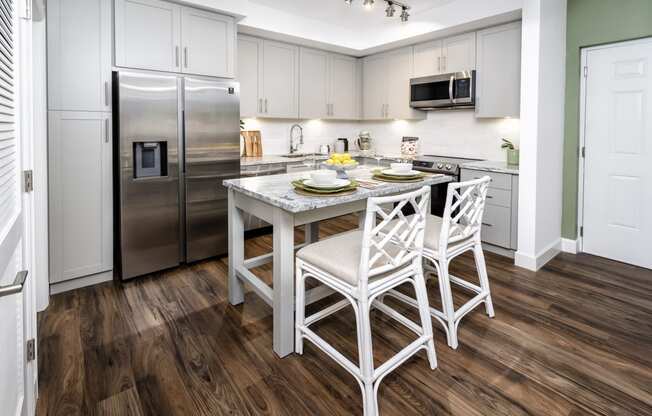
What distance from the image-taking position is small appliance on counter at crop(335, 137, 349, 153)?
5.64 metres

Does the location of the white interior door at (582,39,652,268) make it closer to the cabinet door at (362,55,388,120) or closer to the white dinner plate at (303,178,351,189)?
the cabinet door at (362,55,388,120)

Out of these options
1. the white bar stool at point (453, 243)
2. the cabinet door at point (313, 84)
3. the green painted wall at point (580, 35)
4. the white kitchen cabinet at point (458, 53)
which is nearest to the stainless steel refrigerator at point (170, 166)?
the cabinet door at point (313, 84)

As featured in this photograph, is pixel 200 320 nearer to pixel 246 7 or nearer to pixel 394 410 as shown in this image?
pixel 394 410

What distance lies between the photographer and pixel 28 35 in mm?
1673

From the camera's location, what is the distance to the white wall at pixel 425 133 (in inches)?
174

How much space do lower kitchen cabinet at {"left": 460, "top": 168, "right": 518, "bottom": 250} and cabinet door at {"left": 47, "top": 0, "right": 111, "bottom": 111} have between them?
344cm

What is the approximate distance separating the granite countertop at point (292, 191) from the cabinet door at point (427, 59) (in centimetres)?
238

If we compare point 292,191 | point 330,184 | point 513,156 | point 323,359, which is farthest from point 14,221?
point 513,156

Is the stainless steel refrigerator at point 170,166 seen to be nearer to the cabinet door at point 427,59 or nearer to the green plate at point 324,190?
Answer: the green plate at point 324,190

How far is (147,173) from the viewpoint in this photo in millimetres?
3238

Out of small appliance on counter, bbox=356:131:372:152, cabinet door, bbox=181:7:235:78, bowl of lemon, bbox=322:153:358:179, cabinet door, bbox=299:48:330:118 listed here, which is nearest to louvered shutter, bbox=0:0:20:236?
bowl of lemon, bbox=322:153:358:179

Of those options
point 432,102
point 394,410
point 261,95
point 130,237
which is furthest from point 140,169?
point 432,102

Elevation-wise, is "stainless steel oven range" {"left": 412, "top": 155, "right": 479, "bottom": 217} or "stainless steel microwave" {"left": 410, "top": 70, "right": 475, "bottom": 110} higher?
"stainless steel microwave" {"left": 410, "top": 70, "right": 475, "bottom": 110}

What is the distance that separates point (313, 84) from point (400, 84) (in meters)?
1.14
